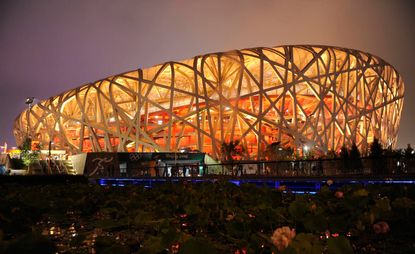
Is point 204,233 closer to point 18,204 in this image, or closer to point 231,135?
point 18,204

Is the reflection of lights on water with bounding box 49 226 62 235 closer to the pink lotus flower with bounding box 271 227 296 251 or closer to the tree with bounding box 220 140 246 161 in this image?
the pink lotus flower with bounding box 271 227 296 251

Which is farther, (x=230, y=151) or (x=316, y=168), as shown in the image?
(x=230, y=151)


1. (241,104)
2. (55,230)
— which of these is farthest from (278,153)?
(55,230)

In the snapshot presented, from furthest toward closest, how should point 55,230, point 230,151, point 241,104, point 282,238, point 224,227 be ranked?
point 241,104 → point 230,151 → point 55,230 → point 224,227 → point 282,238

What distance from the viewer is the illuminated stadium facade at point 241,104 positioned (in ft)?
153

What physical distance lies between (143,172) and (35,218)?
2518 cm

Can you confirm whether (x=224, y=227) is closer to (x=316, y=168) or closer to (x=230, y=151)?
(x=316, y=168)

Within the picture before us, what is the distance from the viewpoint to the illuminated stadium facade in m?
46.6

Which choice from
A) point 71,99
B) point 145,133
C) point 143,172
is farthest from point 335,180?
point 71,99

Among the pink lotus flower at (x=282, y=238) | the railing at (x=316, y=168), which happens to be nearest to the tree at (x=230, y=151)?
the railing at (x=316, y=168)

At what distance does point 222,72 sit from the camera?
49.5 m

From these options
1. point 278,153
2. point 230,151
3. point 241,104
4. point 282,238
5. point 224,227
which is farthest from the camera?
point 241,104

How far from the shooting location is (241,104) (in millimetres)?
50500

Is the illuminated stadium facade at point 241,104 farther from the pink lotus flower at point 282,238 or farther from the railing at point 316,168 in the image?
the pink lotus flower at point 282,238
